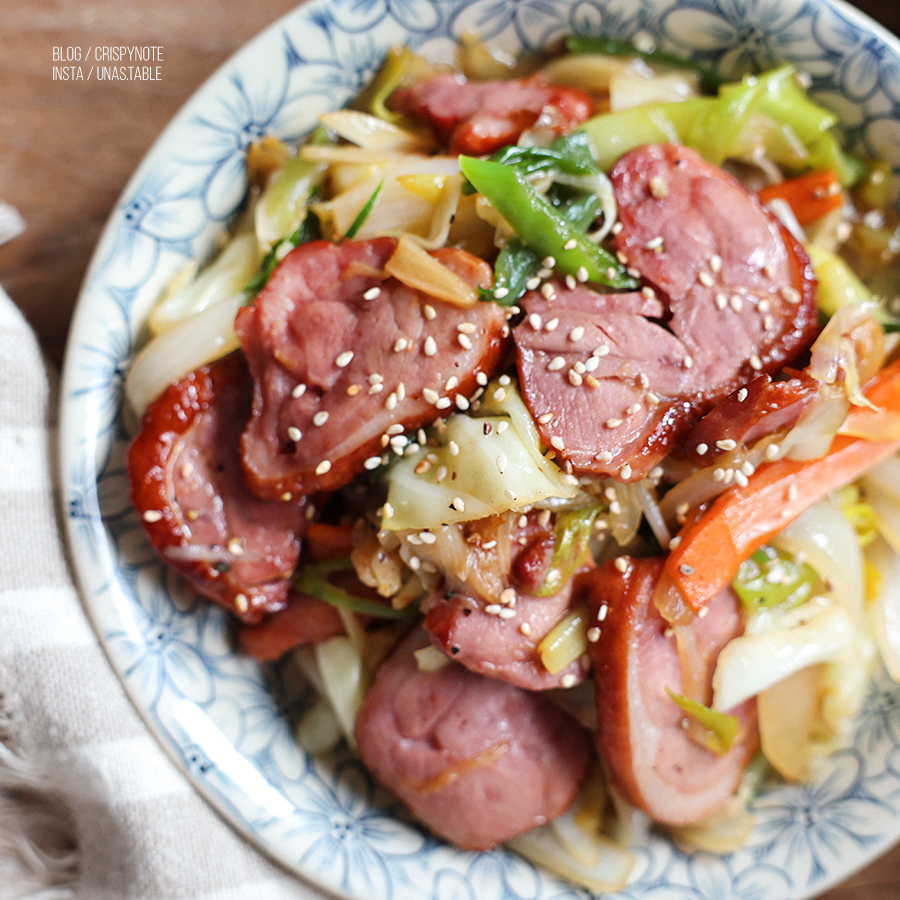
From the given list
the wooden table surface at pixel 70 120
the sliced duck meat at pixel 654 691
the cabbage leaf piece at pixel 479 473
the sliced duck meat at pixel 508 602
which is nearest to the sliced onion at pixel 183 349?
the wooden table surface at pixel 70 120

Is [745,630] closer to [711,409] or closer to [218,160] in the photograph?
[711,409]

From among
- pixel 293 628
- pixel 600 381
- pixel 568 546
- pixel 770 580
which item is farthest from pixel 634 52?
pixel 293 628

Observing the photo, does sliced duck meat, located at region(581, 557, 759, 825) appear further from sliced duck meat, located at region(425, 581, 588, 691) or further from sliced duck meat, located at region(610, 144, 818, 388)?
sliced duck meat, located at region(610, 144, 818, 388)

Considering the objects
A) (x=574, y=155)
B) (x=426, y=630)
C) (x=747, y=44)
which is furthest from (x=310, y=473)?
(x=747, y=44)

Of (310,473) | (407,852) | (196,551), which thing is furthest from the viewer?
(407,852)

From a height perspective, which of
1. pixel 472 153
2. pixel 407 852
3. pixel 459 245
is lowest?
pixel 407 852

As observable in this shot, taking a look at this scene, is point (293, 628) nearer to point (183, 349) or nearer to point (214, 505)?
point (214, 505)

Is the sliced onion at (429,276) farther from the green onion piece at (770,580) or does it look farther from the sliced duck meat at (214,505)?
the green onion piece at (770,580)
